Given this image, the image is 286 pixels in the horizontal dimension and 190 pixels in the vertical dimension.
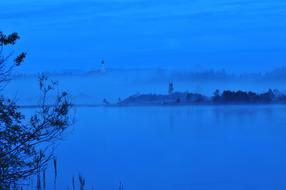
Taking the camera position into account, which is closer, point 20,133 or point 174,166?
point 20,133

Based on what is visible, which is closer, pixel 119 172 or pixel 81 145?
pixel 119 172

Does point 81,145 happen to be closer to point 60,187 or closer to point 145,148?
point 145,148

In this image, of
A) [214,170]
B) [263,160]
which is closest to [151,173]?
[214,170]

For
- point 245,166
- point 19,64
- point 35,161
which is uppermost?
point 19,64

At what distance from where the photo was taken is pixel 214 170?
1065 inches

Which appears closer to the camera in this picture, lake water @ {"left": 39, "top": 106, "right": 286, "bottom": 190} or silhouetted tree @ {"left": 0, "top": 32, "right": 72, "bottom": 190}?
silhouetted tree @ {"left": 0, "top": 32, "right": 72, "bottom": 190}

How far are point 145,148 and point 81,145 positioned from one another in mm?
Answer: 4247

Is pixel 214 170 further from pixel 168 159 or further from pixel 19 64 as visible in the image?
pixel 19 64

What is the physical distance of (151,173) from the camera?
25.8m

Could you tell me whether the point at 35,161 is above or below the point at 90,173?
above

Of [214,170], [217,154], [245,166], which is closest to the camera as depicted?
[214,170]

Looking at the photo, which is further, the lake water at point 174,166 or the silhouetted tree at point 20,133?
the lake water at point 174,166

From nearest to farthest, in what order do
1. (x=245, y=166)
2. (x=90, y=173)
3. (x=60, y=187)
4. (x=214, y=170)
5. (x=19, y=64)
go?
1. (x=19, y=64)
2. (x=60, y=187)
3. (x=90, y=173)
4. (x=214, y=170)
5. (x=245, y=166)

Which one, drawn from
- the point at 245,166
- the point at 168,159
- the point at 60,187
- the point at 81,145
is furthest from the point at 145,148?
the point at 60,187
